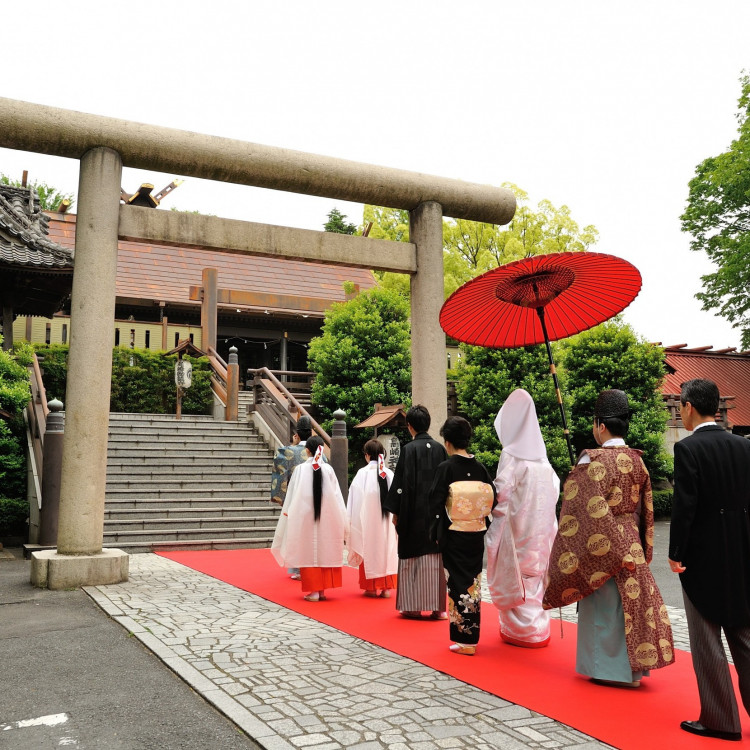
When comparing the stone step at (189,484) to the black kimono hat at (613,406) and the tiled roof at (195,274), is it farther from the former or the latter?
the tiled roof at (195,274)

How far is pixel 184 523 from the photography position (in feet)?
36.0

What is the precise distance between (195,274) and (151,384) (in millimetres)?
8855

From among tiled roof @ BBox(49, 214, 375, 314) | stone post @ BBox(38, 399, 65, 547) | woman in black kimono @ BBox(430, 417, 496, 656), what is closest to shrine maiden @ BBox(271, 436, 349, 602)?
woman in black kimono @ BBox(430, 417, 496, 656)

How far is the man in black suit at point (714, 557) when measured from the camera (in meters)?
3.43

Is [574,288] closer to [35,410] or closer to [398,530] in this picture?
[398,530]

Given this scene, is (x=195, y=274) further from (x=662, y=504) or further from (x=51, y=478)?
(x=662, y=504)

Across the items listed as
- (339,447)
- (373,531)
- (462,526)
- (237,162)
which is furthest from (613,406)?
(339,447)

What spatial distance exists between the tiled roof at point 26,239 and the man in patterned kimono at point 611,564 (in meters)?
12.0

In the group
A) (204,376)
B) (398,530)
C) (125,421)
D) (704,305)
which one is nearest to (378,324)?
(204,376)

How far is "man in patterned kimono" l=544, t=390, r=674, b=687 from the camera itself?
4.02m

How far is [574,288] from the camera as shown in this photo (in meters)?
5.50

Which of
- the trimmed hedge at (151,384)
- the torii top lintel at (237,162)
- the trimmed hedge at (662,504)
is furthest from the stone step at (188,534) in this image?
the trimmed hedge at (662,504)

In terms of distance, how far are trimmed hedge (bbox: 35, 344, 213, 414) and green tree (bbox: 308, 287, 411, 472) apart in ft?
9.72

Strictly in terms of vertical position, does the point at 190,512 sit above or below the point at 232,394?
below
